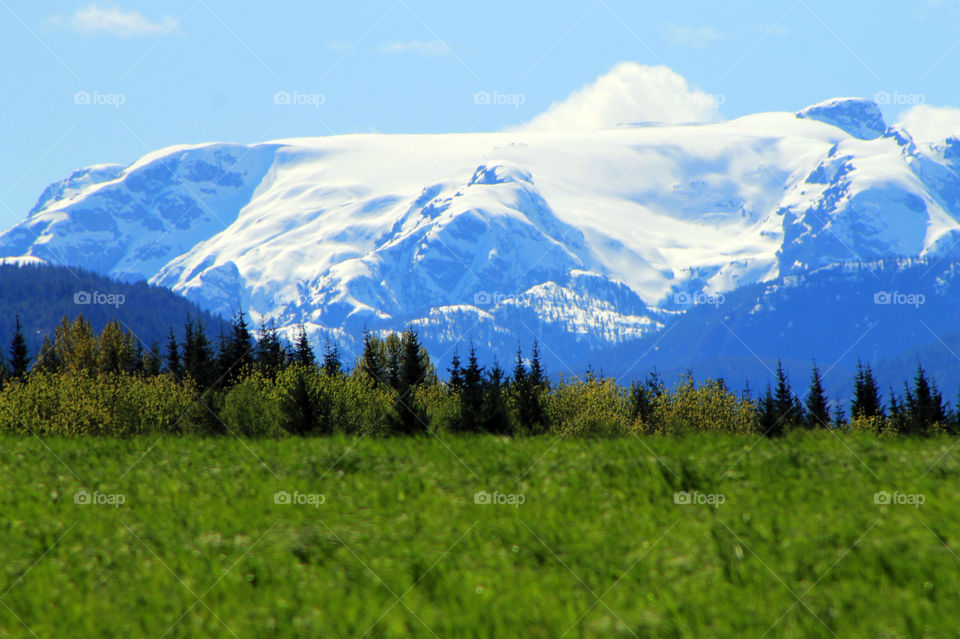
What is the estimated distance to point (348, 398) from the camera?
164 ft

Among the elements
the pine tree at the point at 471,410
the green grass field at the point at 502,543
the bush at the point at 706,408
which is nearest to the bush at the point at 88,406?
the pine tree at the point at 471,410

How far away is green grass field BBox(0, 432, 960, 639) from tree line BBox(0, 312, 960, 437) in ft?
12.4

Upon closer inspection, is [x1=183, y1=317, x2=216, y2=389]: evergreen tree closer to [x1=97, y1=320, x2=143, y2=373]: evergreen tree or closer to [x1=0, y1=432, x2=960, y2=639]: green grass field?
[x1=97, y1=320, x2=143, y2=373]: evergreen tree

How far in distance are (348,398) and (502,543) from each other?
124 ft

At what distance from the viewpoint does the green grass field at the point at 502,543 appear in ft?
34.3

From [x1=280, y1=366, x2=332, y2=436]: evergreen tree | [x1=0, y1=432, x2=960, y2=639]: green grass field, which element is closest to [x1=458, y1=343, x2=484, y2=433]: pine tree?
[x1=280, y1=366, x2=332, y2=436]: evergreen tree

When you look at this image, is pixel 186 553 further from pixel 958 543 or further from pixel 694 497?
pixel 958 543

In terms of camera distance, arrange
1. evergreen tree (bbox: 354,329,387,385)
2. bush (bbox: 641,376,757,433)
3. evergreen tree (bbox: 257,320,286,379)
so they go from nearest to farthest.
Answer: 1. evergreen tree (bbox: 354,329,387,385)
2. evergreen tree (bbox: 257,320,286,379)
3. bush (bbox: 641,376,757,433)

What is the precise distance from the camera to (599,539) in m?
12.8

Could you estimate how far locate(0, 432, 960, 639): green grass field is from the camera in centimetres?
1047

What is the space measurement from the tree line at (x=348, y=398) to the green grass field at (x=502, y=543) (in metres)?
3.79

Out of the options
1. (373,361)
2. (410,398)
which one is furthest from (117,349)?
(410,398)

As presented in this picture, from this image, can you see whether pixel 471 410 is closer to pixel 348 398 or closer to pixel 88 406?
pixel 348 398

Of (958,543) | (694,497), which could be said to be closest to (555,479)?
(694,497)
